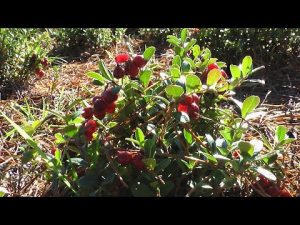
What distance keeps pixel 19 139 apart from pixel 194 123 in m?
0.85

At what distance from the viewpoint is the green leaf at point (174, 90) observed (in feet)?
4.15

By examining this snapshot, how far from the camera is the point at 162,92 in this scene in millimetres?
1454

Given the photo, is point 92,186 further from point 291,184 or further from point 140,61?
point 291,184

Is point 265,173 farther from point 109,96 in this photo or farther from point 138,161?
point 109,96

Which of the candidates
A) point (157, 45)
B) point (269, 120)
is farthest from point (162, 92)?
point (157, 45)

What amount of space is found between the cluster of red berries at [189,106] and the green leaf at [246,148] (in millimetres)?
206

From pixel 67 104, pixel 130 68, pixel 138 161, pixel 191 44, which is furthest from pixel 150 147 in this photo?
pixel 67 104

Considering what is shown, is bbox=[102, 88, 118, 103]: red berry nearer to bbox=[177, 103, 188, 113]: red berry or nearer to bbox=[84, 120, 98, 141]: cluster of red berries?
bbox=[84, 120, 98, 141]: cluster of red berries

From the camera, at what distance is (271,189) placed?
133 centimetres

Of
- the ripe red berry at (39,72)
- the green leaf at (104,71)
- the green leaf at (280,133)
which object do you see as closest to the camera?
the green leaf at (280,133)

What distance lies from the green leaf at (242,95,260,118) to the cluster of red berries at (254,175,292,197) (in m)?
0.23

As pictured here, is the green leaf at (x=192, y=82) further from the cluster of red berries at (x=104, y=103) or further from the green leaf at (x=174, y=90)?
the cluster of red berries at (x=104, y=103)

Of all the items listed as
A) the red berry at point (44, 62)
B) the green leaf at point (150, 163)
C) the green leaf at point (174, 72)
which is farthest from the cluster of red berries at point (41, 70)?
the green leaf at point (150, 163)

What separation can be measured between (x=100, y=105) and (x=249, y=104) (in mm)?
472
